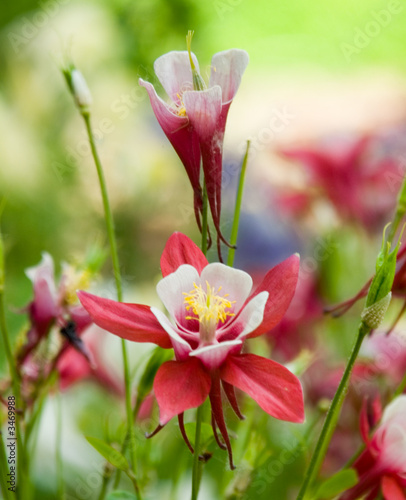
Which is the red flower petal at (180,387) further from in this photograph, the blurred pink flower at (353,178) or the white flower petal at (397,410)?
the blurred pink flower at (353,178)

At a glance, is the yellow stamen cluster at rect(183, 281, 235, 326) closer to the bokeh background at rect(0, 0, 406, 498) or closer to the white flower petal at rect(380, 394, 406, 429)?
the white flower petal at rect(380, 394, 406, 429)

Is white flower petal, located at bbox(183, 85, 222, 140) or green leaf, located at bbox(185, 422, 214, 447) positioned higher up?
white flower petal, located at bbox(183, 85, 222, 140)

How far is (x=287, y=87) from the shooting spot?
2.84 ft

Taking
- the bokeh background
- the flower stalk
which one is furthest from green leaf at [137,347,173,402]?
the bokeh background

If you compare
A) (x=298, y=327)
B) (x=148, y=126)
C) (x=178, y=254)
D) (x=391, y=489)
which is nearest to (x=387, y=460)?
(x=391, y=489)

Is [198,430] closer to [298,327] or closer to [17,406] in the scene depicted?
[17,406]

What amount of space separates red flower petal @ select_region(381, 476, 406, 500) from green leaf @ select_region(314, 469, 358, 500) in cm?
2

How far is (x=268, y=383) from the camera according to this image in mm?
213

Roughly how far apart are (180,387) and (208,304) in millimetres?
39

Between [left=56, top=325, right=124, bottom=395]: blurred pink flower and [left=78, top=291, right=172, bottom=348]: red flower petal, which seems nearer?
[left=78, top=291, right=172, bottom=348]: red flower petal

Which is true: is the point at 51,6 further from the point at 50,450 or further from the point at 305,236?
the point at 50,450

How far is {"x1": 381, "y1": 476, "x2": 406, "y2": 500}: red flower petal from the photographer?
9.8 inches

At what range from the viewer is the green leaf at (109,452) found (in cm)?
22

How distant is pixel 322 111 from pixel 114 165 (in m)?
0.24
